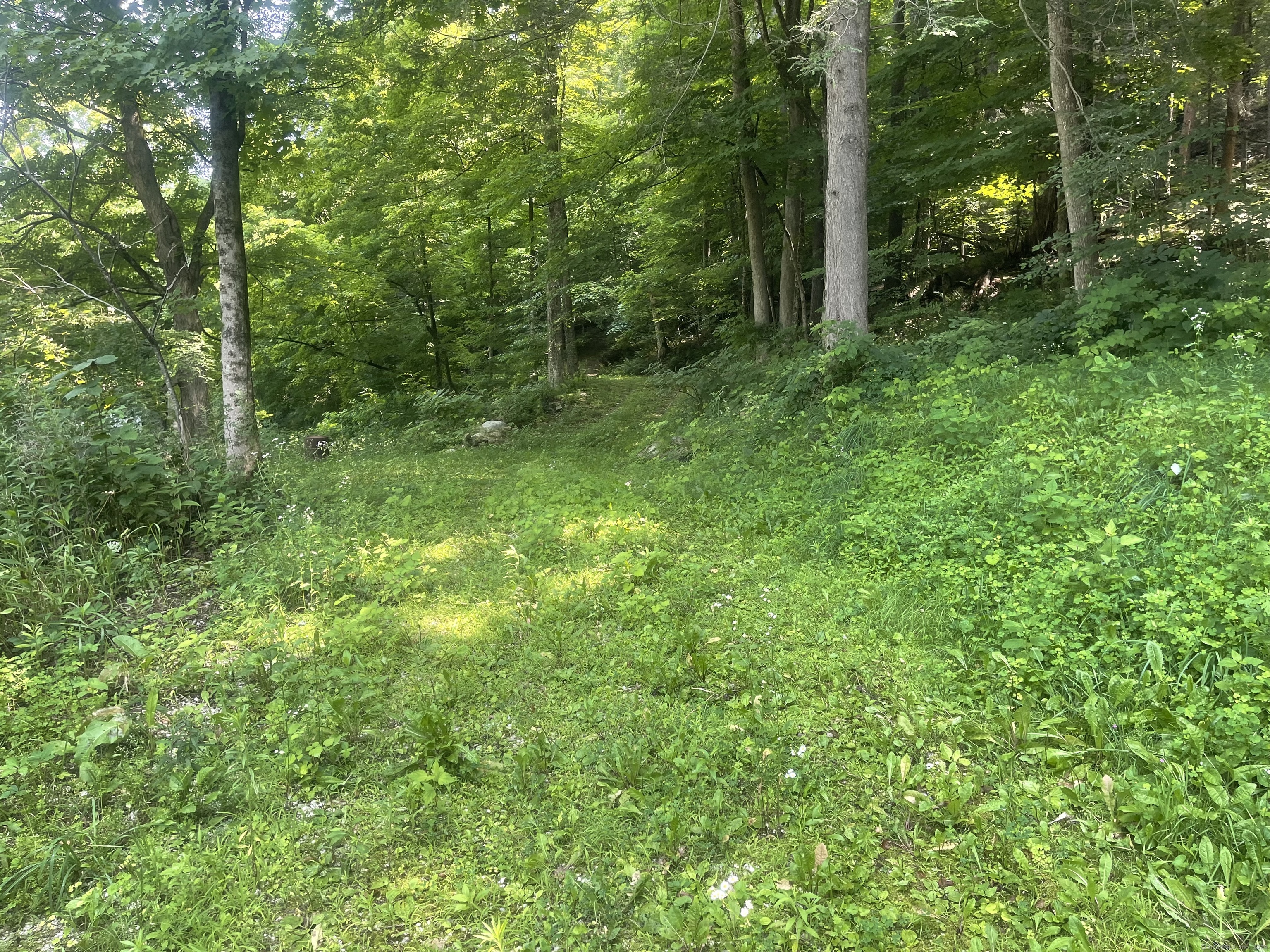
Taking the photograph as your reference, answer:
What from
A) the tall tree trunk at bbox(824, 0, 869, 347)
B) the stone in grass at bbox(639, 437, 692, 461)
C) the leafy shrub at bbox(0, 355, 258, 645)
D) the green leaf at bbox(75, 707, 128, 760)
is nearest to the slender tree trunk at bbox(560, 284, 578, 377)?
the stone in grass at bbox(639, 437, 692, 461)

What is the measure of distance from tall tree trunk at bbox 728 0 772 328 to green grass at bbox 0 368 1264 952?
24.1 feet

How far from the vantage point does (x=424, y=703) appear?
342 cm

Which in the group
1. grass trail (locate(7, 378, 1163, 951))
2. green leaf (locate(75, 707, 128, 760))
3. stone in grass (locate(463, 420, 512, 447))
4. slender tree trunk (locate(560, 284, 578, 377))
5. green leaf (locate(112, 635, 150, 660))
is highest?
slender tree trunk (locate(560, 284, 578, 377))

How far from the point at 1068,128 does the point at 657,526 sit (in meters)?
7.02

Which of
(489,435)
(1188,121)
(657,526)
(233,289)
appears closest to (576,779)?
(657,526)

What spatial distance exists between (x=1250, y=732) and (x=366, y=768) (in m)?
3.54

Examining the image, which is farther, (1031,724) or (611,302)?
(611,302)

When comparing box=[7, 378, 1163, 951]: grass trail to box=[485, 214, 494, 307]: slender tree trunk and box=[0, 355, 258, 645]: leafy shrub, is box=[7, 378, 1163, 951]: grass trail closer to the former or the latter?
box=[0, 355, 258, 645]: leafy shrub

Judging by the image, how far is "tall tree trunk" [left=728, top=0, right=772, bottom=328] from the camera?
10.2 m

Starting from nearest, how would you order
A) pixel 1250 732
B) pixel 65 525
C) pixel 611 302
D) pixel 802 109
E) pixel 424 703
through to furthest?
1. pixel 1250 732
2. pixel 424 703
3. pixel 65 525
4. pixel 802 109
5. pixel 611 302

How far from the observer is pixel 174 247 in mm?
9609

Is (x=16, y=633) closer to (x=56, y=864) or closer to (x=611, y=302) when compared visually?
(x=56, y=864)

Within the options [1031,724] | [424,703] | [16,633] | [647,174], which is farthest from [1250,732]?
[647,174]

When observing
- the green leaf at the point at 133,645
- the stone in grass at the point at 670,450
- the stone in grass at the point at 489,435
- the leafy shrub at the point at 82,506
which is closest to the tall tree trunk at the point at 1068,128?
the stone in grass at the point at 670,450
